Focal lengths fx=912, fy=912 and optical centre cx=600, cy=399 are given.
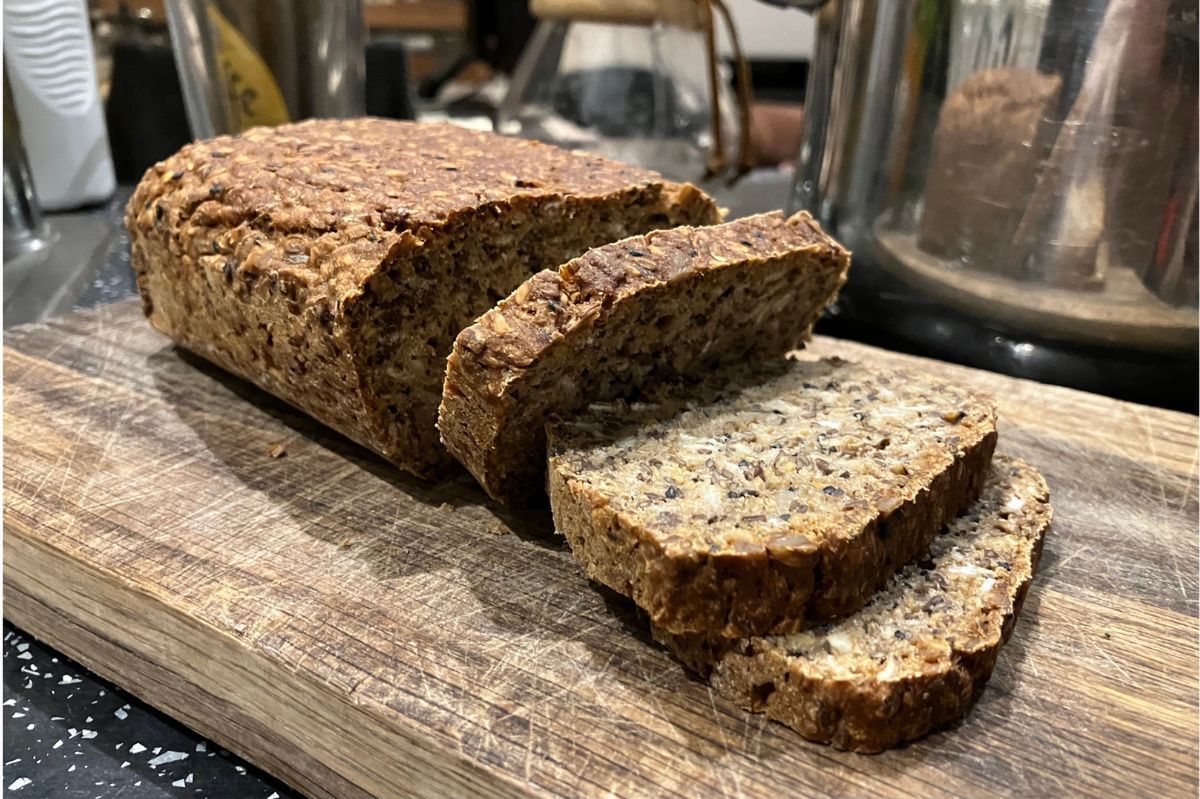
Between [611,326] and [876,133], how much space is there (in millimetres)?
1246

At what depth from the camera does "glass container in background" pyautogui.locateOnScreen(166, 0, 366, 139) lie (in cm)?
334

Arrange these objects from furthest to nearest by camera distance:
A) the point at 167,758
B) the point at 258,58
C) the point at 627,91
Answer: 1. the point at 627,91
2. the point at 258,58
3. the point at 167,758

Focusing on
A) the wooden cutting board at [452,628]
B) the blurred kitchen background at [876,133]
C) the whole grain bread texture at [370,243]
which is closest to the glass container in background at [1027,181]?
the blurred kitchen background at [876,133]

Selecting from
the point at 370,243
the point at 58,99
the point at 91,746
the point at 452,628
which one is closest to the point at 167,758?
the point at 91,746

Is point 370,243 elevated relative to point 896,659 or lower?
elevated

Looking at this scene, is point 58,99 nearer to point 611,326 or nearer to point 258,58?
point 258,58

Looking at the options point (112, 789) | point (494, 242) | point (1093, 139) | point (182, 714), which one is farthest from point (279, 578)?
point (1093, 139)

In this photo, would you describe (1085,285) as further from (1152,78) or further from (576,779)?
(576,779)

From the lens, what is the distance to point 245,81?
3.44 meters

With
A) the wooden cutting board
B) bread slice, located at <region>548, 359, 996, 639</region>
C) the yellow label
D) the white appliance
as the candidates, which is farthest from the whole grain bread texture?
the white appliance

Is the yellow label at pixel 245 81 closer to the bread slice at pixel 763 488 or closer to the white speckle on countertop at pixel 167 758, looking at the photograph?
the bread slice at pixel 763 488

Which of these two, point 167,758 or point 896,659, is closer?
point 896,659

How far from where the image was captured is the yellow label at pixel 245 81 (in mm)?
3345

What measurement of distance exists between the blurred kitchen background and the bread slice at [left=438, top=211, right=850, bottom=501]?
1.92ft
